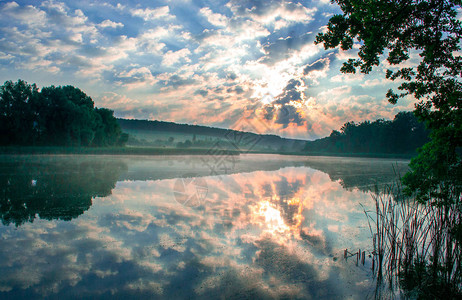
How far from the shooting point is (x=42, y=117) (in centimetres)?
4072

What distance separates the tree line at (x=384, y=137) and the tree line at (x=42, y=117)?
7399 cm

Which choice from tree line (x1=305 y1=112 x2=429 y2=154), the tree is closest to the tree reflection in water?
the tree

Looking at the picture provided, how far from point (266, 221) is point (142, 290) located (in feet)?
12.9

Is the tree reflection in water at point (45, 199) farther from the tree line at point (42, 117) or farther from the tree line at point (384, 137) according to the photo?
the tree line at point (384, 137)

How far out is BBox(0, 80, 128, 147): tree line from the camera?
39.1m

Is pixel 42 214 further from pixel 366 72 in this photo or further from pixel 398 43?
pixel 398 43

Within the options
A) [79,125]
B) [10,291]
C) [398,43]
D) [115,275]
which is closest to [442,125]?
[398,43]

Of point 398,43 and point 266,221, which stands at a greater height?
point 398,43

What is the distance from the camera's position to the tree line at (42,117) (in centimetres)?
3906

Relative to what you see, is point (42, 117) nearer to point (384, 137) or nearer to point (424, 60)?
point (424, 60)

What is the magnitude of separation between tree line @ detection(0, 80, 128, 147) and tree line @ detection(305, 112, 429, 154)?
243ft

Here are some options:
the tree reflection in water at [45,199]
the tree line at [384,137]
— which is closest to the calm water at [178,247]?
the tree reflection in water at [45,199]

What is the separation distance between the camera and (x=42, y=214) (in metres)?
7.02

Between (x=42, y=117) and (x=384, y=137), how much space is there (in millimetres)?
79799
